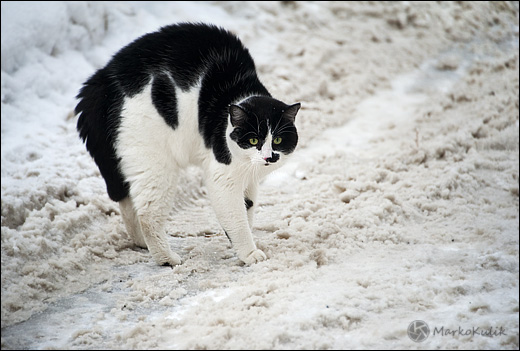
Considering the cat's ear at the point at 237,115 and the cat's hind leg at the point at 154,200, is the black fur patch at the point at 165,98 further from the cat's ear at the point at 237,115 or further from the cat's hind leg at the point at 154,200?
the cat's ear at the point at 237,115

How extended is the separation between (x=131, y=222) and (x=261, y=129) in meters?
1.08

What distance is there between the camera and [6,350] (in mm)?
2088

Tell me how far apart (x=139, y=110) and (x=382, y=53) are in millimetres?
4816

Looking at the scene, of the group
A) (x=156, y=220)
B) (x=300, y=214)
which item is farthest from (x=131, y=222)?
(x=300, y=214)

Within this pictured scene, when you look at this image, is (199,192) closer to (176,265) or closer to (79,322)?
(176,265)

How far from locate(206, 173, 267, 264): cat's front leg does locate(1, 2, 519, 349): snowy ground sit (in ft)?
0.39

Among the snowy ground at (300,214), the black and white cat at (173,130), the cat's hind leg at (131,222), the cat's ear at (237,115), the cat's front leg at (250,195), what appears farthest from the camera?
the cat's front leg at (250,195)

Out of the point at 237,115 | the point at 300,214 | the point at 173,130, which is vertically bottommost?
the point at 300,214

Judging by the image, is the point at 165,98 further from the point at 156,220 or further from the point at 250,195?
the point at 250,195

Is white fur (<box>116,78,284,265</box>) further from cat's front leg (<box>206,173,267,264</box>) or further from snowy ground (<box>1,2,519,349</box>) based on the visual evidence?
snowy ground (<box>1,2,519,349</box>)

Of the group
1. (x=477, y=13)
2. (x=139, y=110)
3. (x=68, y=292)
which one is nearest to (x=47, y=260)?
(x=68, y=292)

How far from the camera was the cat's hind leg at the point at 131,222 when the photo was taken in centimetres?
314

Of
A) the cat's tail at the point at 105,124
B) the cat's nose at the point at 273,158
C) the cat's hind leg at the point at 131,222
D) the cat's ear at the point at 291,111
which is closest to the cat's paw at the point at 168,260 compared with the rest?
the cat's hind leg at the point at 131,222

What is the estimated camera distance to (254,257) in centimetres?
301
